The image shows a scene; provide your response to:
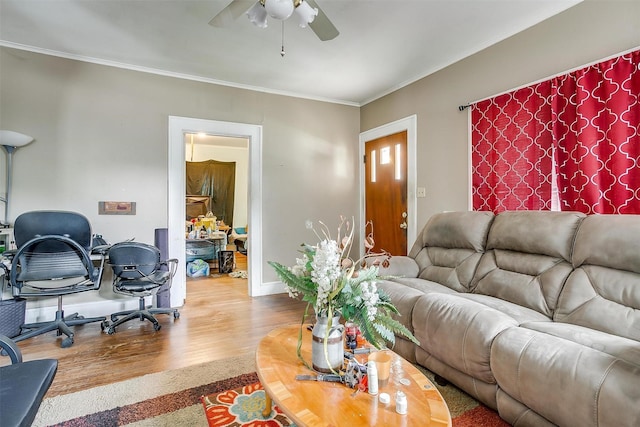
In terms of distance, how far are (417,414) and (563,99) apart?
8.44ft

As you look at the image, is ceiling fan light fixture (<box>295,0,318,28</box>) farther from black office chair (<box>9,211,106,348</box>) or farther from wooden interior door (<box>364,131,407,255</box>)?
black office chair (<box>9,211,106,348</box>)

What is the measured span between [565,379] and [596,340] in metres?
0.33

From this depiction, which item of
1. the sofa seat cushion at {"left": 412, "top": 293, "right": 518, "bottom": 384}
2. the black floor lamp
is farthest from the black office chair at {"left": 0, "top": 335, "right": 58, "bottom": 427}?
the black floor lamp

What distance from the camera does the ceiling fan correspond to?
1839 millimetres

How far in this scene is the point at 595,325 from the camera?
1721 millimetres

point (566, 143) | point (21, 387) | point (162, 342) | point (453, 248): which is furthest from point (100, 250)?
point (566, 143)

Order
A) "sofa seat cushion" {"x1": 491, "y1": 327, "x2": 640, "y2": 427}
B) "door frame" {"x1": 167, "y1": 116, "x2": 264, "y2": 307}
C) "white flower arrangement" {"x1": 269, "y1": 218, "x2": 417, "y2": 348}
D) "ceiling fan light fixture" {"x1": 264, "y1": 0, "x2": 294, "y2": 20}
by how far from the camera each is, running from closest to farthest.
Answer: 1. "sofa seat cushion" {"x1": 491, "y1": 327, "x2": 640, "y2": 427}
2. "white flower arrangement" {"x1": 269, "y1": 218, "x2": 417, "y2": 348}
3. "ceiling fan light fixture" {"x1": 264, "y1": 0, "x2": 294, "y2": 20}
4. "door frame" {"x1": 167, "y1": 116, "x2": 264, "y2": 307}

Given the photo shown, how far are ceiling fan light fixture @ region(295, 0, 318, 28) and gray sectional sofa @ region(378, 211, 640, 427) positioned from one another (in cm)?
162

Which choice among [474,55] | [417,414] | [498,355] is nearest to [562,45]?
[474,55]

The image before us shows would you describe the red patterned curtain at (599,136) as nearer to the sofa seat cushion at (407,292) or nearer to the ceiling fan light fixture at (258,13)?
the sofa seat cushion at (407,292)

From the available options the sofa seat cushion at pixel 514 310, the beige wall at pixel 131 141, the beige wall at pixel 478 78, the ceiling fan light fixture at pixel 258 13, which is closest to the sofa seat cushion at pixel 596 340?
the sofa seat cushion at pixel 514 310

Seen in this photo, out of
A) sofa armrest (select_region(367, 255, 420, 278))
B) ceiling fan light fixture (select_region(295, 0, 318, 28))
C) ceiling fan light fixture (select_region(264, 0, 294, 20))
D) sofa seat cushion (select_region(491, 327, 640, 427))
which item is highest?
ceiling fan light fixture (select_region(295, 0, 318, 28))

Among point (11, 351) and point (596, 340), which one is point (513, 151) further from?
point (11, 351)

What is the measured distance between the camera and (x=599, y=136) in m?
2.27
